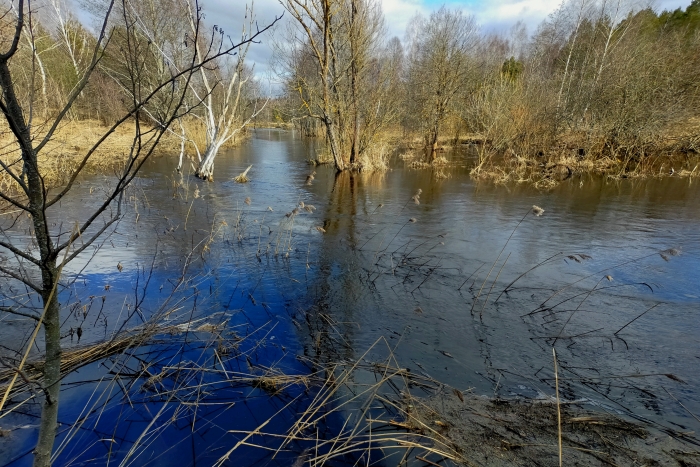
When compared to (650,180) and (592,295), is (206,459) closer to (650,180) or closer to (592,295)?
(592,295)

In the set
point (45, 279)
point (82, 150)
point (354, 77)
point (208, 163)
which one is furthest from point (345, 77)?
point (45, 279)

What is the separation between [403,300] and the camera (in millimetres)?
4668

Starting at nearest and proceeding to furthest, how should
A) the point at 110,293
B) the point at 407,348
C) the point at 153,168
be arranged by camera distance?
1. the point at 407,348
2. the point at 110,293
3. the point at 153,168

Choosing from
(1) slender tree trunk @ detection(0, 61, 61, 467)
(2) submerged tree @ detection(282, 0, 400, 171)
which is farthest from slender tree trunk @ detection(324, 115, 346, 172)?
(1) slender tree trunk @ detection(0, 61, 61, 467)

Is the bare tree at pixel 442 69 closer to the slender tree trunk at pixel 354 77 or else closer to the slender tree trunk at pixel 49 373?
the slender tree trunk at pixel 354 77

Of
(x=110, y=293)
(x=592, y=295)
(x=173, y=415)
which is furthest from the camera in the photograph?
(x=592, y=295)

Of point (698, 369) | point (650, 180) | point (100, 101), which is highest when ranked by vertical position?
point (100, 101)

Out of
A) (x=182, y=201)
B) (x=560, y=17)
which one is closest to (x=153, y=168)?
(x=182, y=201)

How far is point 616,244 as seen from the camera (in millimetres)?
6797

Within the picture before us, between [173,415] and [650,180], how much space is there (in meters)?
15.8

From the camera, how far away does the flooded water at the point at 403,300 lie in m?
2.89

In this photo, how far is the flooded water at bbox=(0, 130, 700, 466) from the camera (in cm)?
289

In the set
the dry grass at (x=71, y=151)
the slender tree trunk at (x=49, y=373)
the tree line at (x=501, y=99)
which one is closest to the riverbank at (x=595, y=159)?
the tree line at (x=501, y=99)

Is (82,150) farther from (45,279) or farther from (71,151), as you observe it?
(45,279)
